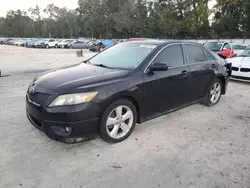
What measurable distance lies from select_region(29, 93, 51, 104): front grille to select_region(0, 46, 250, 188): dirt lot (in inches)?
26.7

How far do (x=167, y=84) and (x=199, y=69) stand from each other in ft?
3.38

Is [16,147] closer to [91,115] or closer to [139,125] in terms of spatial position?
[91,115]

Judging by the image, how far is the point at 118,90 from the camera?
332 centimetres

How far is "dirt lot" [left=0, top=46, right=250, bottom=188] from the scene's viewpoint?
8.75 feet

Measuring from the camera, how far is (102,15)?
184ft

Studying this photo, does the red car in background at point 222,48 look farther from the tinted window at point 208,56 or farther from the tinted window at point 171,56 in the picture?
the tinted window at point 171,56

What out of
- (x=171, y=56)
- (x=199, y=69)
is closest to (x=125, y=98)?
(x=171, y=56)

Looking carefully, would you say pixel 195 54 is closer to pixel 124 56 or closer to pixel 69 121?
pixel 124 56

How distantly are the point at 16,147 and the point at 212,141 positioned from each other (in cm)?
292

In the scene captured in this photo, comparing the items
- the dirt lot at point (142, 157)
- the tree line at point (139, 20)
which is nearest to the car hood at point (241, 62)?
the dirt lot at point (142, 157)

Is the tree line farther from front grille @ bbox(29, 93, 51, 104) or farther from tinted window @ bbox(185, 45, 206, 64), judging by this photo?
front grille @ bbox(29, 93, 51, 104)

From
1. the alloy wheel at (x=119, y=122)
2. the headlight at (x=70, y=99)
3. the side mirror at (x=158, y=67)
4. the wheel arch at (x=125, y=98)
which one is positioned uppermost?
the side mirror at (x=158, y=67)

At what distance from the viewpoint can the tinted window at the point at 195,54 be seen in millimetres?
4565

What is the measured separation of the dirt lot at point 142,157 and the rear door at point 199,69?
56 cm
